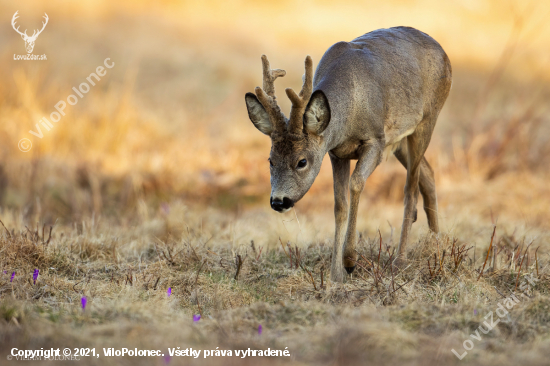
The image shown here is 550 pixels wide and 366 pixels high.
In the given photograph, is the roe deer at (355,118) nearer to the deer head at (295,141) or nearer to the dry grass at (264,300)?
the deer head at (295,141)

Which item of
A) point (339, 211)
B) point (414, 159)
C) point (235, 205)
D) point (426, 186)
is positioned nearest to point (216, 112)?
point (235, 205)

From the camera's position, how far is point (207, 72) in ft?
68.0

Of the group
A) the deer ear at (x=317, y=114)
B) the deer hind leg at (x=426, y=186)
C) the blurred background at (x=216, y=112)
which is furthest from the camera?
the blurred background at (x=216, y=112)

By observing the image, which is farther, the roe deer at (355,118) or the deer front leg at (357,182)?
the deer front leg at (357,182)

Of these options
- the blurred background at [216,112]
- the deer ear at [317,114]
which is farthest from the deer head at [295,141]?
the blurred background at [216,112]

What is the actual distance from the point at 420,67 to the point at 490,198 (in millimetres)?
5529

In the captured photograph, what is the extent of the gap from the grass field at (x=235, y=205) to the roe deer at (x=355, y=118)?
0.57m

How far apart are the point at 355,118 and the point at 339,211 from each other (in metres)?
1.01

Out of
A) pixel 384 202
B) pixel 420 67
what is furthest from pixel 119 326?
pixel 384 202

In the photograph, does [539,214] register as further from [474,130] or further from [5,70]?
A: [5,70]

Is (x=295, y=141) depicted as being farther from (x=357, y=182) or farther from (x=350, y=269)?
(x=350, y=269)

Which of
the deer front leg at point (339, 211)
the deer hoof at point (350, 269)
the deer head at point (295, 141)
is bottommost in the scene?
the deer hoof at point (350, 269)

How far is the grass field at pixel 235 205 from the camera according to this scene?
353 centimetres

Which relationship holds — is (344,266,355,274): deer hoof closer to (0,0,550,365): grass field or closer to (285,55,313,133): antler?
(0,0,550,365): grass field
